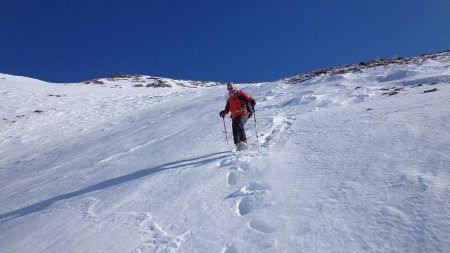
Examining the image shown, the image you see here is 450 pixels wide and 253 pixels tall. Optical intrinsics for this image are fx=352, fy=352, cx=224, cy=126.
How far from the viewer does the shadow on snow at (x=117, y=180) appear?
21.4 feet

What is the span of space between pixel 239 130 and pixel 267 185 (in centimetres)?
293

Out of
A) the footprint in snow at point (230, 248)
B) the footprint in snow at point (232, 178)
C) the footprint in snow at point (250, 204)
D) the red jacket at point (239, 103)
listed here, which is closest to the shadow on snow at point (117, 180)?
the red jacket at point (239, 103)

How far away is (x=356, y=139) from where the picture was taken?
6.99 metres

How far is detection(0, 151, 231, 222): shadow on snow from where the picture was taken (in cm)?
653

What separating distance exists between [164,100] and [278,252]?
20446 mm

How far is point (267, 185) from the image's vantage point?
541cm

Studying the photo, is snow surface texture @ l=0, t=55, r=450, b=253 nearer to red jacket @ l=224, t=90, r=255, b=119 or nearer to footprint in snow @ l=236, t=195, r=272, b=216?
footprint in snow @ l=236, t=195, r=272, b=216

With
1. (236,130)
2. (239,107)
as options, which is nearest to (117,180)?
(236,130)

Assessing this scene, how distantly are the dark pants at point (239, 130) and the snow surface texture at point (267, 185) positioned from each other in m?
0.35

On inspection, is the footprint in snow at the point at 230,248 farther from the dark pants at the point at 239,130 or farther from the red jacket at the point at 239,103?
the red jacket at the point at 239,103

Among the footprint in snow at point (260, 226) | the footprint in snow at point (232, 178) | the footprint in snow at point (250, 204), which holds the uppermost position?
the footprint in snow at point (232, 178)

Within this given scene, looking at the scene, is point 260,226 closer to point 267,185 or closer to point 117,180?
point 267,185

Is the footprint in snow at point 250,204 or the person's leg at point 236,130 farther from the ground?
the person's leg at point 236,130

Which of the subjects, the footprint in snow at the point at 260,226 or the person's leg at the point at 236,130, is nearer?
the footprint in snow at the point at 260,226
